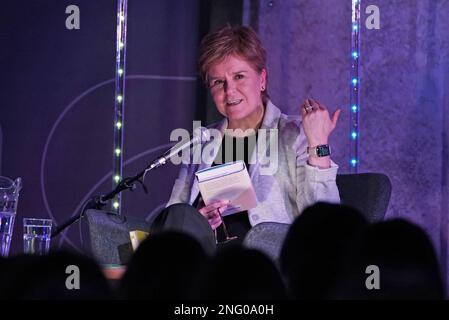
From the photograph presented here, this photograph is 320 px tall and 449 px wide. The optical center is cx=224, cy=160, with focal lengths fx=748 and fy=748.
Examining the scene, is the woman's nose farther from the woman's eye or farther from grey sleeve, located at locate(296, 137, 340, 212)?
grey sleeve, located at locate(296, 137, 340, 212)

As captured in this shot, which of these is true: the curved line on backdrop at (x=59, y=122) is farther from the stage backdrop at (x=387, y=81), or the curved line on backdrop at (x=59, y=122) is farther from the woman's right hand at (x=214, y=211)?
the woman's right hand at (x=214, y=211)

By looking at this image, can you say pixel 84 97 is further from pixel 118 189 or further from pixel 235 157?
pixel 118 189

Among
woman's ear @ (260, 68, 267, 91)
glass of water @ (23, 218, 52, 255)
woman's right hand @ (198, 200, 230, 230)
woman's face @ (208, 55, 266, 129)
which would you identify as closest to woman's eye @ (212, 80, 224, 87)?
woman's face @ (208, 55, 266, 129)

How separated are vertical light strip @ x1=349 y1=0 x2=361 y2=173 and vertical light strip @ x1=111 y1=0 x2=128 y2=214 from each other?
3.78ft

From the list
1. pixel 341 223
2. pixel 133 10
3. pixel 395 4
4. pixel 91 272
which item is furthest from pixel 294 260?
pixel 133 10

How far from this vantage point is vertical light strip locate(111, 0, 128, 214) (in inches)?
149

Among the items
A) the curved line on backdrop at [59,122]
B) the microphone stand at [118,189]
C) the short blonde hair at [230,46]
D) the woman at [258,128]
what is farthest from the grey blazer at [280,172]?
the curved line on backdrop at [59,122]

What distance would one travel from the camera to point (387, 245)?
822 millimetres

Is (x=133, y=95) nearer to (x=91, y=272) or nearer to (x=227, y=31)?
(x=227, y=31)

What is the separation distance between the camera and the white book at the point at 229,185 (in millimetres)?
2516

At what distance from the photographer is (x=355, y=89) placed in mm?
3607

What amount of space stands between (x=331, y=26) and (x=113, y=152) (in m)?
1.32

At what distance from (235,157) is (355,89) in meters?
0.88

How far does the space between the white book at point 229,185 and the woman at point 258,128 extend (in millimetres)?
36
